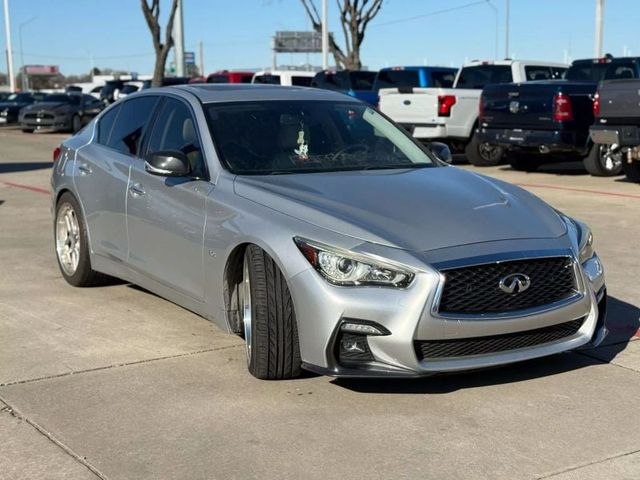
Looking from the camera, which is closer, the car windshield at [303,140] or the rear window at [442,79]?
the car windshield at [303,140]

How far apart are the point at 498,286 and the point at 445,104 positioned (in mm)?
12993

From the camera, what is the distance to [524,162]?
1725 centimetres

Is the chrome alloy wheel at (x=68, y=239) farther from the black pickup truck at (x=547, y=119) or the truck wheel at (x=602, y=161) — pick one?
the truck wheel at (x=602, y=161)

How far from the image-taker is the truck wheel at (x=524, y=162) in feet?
56.3

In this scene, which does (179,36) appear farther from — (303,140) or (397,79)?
(303,140)

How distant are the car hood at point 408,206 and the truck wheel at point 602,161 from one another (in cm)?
1023

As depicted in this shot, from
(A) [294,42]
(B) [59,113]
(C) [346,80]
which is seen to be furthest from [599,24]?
(A) [294,42]

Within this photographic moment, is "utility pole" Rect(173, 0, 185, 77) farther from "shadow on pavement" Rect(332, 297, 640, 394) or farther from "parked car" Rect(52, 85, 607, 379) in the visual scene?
"shadow on pavement" Rect(332, 297, 640, 394)

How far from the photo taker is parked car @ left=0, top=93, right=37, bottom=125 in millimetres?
37156

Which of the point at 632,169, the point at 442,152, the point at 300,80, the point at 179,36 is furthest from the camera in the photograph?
the point at 179,36

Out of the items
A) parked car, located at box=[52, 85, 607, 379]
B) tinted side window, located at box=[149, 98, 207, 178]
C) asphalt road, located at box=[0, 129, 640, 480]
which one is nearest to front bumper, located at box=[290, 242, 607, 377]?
parked car, located at box=[52, 85, 607, 379]

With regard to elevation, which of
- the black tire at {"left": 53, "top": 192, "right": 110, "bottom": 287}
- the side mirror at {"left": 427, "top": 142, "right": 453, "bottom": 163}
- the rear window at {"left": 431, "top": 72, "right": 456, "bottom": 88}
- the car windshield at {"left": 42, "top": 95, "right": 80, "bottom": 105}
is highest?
the rear window at {"left": 431, "top": 72, "right": 456, "bottom": 88}

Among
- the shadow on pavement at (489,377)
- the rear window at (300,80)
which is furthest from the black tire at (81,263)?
the rear window at (300,80)

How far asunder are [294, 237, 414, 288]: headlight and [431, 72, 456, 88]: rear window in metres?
15.4
